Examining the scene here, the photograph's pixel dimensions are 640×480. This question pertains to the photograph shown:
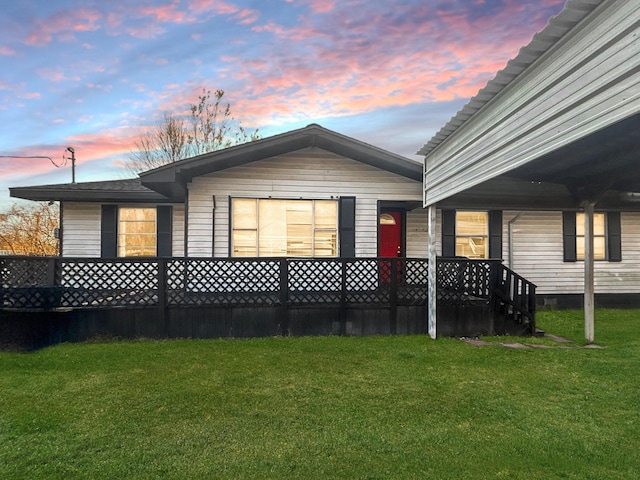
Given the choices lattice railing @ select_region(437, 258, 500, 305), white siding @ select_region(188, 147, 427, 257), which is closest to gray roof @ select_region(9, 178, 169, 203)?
white siding @ select_region(188, 147, 427, 257)

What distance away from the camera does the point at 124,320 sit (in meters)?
6.98

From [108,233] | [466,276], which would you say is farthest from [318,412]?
[108,233]

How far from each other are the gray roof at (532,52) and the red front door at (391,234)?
499 centimetres

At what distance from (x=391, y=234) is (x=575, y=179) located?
4.63 metres

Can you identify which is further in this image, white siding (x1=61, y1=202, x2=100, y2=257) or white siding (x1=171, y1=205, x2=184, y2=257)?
white siding (x1=171, y1=205, x2=184, y2=257)

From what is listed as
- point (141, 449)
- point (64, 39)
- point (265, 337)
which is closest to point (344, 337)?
point (265, 337)

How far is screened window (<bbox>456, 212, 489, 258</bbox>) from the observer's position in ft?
34.9

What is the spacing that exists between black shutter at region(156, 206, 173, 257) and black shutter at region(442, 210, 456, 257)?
7259 mm

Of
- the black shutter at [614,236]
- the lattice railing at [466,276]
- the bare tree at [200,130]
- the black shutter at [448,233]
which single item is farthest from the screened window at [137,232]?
the bare tree at [200,130]

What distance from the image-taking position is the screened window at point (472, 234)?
34.9 ft

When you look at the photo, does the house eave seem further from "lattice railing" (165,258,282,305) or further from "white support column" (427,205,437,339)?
"white support column" (427,205,437,339)

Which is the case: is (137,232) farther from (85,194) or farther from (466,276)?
(466,276)

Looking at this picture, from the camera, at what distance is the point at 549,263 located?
10.9 meters

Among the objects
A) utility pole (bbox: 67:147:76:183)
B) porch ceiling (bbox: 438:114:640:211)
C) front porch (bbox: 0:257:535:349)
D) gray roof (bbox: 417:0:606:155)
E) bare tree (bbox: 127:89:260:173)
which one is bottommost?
front porch (bbox: 0:257:535:349)
